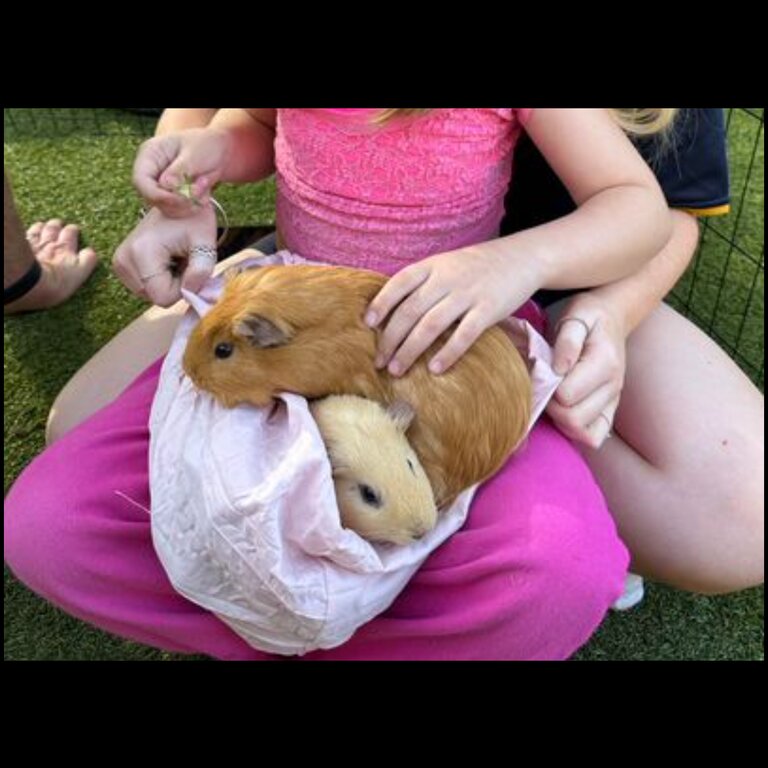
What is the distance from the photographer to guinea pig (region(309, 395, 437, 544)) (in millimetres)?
826

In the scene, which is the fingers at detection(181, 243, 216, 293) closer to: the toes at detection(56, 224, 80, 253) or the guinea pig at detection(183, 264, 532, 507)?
the guinea pig at detection(183, 264, 532, 507)

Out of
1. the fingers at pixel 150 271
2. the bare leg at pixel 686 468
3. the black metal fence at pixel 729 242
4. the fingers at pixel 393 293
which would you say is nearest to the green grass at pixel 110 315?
the black metal fence at pixel 729 242

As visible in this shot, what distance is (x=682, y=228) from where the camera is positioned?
1.27m

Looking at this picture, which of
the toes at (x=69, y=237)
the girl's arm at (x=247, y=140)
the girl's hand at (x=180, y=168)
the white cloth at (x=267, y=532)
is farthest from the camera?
the toes at (x=69, y=237)

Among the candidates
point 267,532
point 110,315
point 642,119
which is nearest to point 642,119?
point 642,119

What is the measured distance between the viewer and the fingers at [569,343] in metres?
1.01

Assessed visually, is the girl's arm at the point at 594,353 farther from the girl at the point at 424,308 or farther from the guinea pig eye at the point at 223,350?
the guinea pig eye at the point at 223,350

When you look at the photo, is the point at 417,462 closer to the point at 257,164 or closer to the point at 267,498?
the point at 267,498

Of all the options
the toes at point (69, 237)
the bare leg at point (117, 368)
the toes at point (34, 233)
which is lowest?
the toes at point (34, 233)

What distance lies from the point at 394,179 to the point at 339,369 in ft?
1.03

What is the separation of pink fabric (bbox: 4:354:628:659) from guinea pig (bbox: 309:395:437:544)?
96 millimetres

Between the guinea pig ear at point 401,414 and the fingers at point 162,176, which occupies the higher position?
the fingers at point 162,176

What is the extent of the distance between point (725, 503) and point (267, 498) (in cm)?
58

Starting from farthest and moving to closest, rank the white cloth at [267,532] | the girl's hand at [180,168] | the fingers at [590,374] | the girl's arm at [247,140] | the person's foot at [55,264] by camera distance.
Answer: the person's foot at [55,264]
the girl's arm at [247,140]
the girl's hand at [180,168]
the fingers at [590,374]
the white cloth at [267,532]
